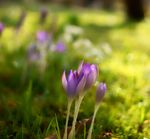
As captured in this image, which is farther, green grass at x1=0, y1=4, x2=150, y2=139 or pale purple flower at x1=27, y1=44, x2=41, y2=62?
pale purple flower at x1=27, y1=44, x2=41, y2=62

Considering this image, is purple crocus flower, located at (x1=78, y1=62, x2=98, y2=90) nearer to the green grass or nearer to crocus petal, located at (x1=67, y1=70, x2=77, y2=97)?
crocus petal, located at (x1=67, y1=70, x2=77, y2=97)

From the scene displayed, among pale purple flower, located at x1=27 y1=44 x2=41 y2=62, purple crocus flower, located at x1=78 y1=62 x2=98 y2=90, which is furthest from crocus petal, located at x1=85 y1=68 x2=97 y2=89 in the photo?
pale purple flower, located at x1=27 y1=44 x2=41 y2=62

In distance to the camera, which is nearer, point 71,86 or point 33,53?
point 71,86

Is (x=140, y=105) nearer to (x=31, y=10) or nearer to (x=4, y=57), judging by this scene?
(x=4, y=57)

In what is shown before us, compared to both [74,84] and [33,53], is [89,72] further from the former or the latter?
[33,53]

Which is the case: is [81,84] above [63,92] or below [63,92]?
above

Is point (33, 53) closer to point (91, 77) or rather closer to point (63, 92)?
point (63, 92)

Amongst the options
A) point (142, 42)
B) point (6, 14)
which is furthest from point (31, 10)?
point (142, 42)

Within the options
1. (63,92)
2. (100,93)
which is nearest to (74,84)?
(100,93)
